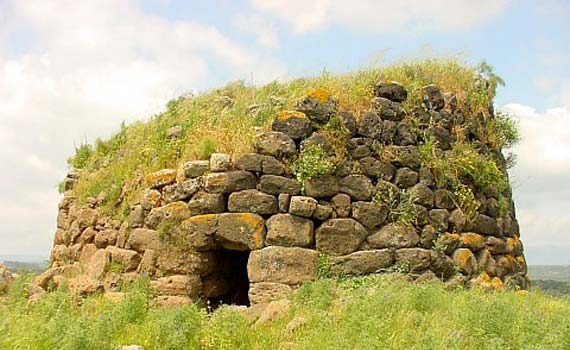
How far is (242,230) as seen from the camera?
8625 mm

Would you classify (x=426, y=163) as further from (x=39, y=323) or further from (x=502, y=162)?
(x=39, y=323)

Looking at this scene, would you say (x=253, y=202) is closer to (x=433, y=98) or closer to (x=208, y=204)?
(x=208, y=204)

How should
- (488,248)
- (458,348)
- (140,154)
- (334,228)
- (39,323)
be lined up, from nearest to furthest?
(458,348), (39,323), (334,228), (488,248), (140,154)

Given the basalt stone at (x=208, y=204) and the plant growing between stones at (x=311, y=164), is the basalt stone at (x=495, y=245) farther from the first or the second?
the basalt stone at (x=208, y=204)

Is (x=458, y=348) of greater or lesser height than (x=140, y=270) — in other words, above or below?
below

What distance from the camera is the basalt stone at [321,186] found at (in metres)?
8.75

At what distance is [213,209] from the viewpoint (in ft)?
29.1

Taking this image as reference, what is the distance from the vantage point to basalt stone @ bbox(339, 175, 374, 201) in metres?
8.91

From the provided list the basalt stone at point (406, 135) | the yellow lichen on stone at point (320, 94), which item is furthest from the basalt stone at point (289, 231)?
the basalt stone at point (406, 135)

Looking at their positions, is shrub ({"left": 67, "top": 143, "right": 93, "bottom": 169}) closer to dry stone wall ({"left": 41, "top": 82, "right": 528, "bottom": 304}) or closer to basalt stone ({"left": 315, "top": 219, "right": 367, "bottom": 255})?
dry stone wall ({"left": 41, "top": 82, "right": 528, "bottom": 304})

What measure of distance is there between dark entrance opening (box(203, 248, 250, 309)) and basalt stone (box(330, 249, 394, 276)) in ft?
6.40

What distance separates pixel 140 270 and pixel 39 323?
3.07 m

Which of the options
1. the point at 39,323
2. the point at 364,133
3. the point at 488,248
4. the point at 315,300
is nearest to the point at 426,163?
the point at 364,133

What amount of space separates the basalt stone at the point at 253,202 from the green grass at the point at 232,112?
724mm
